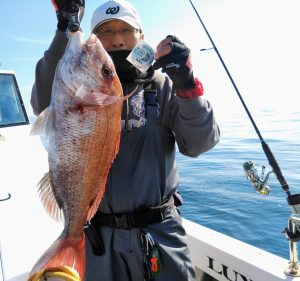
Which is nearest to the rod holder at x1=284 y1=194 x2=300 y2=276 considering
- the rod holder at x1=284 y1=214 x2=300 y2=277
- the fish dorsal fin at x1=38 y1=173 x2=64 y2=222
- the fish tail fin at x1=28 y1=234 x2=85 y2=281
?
the rod holder at x1=284 y1=214 x2=300 y2=277

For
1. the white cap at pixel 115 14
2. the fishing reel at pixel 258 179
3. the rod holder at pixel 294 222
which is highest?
the white cap at pixel 115 14

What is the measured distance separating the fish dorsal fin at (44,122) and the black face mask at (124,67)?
65cm

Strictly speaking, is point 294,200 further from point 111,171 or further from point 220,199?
point 220,199

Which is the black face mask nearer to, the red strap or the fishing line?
the red strap

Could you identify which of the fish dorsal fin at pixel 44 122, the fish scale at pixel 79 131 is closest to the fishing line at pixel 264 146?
the fish scale at pixel 79 131

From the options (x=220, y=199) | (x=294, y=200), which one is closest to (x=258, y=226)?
(x=220, y=199)

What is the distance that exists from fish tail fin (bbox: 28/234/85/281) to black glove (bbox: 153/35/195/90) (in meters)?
1.06

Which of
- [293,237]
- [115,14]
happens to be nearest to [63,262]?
[115,14]

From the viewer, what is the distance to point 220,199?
6.76 m

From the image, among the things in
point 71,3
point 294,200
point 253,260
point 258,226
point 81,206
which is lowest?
point 258,226

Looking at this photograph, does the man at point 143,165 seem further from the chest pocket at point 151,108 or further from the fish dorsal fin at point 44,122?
the fish dorsal fin at point 44,122

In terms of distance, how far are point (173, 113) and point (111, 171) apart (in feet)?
1.87

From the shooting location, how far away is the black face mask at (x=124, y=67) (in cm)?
220

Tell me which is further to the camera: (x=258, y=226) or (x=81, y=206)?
(x=258, y=226)
